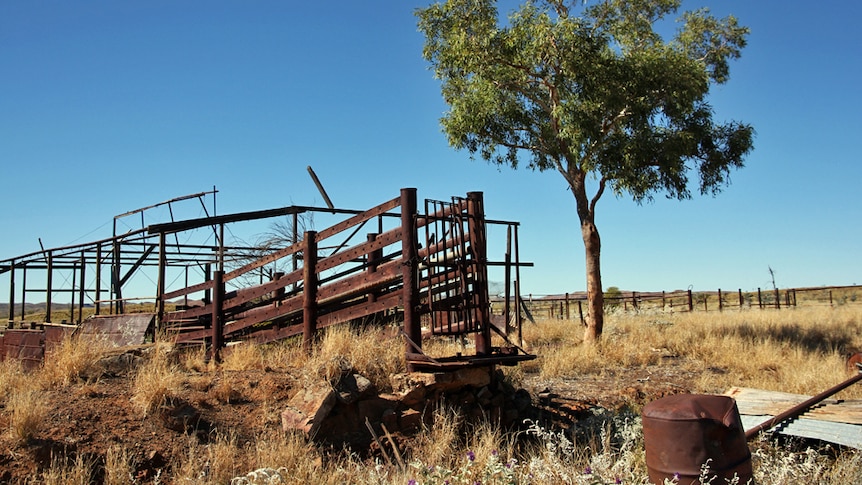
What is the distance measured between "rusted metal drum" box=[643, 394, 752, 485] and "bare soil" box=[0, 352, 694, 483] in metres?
3.93

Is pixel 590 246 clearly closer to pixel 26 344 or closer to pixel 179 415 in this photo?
pixel 179 415

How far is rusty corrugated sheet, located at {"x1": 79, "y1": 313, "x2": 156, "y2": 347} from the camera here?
41.8ft

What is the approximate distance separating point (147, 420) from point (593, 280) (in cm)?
1217

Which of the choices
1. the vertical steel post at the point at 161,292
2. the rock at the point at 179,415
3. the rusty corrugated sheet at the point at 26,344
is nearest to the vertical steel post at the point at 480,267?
the rock at the point at 179,415

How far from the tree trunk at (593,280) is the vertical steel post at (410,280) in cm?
923

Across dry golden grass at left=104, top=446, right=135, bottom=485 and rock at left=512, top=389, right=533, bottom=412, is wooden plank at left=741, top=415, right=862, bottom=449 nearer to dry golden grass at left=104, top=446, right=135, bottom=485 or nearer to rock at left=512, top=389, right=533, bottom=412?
rock at left=512, top=389, right=533, bottom=412

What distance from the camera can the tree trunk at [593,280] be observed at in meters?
16.4

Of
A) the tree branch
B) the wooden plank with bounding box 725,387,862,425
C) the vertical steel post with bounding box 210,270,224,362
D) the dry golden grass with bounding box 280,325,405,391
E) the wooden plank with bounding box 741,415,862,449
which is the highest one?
the tree branch

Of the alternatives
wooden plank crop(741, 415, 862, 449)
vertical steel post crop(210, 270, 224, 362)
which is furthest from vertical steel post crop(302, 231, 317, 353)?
wooden plank crop(741, 415, 862, 449)

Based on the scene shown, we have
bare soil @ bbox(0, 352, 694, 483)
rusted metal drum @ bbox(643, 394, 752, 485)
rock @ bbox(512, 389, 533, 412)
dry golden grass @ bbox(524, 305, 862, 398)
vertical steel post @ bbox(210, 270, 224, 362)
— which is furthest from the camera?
dry golden grass @ bbox(524, 305, 862, 398)

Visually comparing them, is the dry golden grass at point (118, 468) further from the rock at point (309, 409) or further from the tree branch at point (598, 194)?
the tree branch at point (598, 194)

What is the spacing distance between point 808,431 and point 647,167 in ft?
33.2

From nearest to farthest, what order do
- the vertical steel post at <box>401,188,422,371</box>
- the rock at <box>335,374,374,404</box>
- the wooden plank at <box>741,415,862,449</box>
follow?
1. the wooden plank at <box>741,415,862,449</box>
2. the rock at <box>335,374,374,404</box>
3. the vertical steel post at <box>401,188,422,371</box>

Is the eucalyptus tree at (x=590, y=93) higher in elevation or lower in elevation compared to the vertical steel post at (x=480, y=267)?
higher
